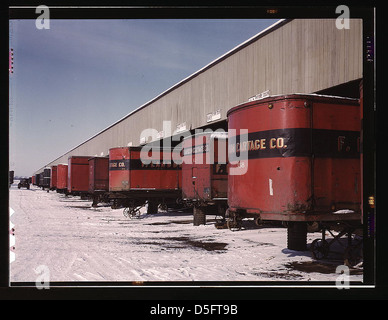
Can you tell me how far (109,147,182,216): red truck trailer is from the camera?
22844 millimetres

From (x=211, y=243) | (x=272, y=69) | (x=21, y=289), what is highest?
(x=272, y=69)

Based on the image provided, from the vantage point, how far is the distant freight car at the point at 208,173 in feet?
54.6

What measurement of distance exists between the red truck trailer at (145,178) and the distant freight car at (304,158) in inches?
545

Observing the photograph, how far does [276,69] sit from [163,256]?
8894mm

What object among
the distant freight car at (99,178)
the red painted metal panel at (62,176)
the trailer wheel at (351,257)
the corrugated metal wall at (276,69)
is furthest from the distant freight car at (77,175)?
the trailer wheel at (351,257)

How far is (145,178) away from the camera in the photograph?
75.3 ft

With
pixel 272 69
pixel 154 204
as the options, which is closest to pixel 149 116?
pixel 154 204

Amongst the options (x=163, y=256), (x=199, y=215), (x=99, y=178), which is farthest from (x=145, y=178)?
(x=163, y=256)

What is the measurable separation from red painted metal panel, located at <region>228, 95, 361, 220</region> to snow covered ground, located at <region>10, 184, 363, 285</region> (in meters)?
1.46

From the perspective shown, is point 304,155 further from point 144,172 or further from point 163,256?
point 144,172

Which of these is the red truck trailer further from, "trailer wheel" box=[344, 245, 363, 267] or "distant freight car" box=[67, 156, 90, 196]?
"trailer wheel" box=[344, 245, 363, 267]
